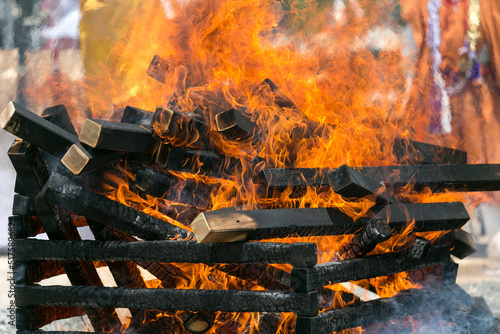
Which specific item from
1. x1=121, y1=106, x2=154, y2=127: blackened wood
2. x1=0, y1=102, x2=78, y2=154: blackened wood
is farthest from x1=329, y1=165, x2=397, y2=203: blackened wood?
x1=0, y1=102, x2=78, y2=154: blackened wood

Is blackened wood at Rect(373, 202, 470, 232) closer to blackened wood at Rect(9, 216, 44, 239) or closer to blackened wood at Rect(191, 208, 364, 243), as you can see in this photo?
blackened wood at Rect(191, 208, 364, 243)

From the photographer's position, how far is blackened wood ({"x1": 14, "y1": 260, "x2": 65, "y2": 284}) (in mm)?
2336

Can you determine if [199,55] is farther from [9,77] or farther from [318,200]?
[9,77]

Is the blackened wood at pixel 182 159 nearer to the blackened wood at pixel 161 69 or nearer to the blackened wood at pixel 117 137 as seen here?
the blackened wood at pixel 117 137

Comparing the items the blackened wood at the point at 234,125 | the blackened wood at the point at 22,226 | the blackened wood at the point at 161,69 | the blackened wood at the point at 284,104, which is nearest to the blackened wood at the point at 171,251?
the blackened wood at the point at 22,226

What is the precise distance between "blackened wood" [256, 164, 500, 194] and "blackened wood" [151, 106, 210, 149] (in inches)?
12.5

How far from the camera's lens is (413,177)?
245 centimetres

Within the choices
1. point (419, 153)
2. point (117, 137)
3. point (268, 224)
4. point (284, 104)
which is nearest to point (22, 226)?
point (117, 137)

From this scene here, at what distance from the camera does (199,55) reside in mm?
2787

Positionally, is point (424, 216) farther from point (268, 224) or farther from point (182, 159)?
point (182, 159)

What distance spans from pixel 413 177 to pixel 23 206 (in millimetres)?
1775

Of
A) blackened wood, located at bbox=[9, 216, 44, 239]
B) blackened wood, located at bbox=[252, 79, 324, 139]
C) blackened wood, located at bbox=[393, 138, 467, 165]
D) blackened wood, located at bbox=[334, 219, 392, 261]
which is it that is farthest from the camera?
blackened wood, located at bbox=[393, 138, 467, 165]

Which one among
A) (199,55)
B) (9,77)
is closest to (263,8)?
(199,55)

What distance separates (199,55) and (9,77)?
109 inches
